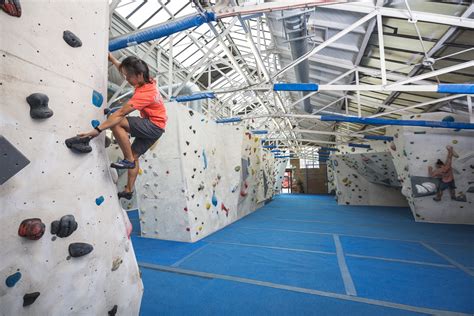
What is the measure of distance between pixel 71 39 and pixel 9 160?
0.79 meters

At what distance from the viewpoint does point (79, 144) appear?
131 cm

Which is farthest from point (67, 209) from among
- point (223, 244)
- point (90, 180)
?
point (223, 244)

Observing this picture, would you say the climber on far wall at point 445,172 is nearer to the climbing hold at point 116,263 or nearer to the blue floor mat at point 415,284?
the blue floor mat at point 415,284

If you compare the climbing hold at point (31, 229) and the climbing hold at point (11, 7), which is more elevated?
the climbing hold at point (11, 7)

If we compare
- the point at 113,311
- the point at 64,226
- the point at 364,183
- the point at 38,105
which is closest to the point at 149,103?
the point at 38,105

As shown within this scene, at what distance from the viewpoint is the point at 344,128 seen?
38.7 feet

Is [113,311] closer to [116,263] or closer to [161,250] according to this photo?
[116,263]

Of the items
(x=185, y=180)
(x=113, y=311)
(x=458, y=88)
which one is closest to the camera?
(x=113, y=311)

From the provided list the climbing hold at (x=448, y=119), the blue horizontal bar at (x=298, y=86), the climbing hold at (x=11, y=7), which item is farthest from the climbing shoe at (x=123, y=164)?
the climbing hold at (x=448, y=119)

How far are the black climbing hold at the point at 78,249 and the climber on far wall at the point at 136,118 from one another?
17.3 inches

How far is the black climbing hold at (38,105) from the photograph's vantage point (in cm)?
112

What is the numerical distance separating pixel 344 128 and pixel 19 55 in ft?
41.7

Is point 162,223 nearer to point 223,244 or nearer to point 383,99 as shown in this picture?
point 223,244

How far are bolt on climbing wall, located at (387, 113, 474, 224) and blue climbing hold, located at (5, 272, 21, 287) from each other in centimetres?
677
